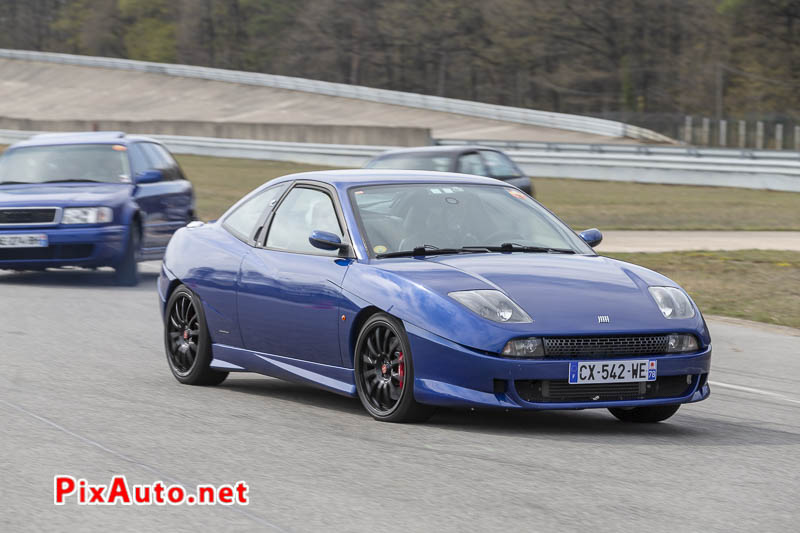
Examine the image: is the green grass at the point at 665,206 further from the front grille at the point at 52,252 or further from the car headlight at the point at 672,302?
the car headlight at the point at 672,302

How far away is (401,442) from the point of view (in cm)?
671

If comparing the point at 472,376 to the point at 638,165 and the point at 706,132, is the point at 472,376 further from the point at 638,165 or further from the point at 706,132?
the point at 706,132

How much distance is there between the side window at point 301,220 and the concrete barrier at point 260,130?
3845 cm

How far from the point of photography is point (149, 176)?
15.7 metres

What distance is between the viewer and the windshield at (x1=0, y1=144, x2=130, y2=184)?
16.1 metres

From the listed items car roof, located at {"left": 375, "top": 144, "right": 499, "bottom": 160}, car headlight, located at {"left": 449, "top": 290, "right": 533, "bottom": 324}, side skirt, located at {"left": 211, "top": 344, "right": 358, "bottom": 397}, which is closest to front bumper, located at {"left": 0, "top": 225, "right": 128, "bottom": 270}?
car roof, located at {"left": 375, "top": 144, "right": 499, "bottom": 160}

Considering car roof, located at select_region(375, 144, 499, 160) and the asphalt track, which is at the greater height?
car roof, located at select_region(375, 144, 499, 160)

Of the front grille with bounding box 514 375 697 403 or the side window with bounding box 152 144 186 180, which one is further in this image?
the side window with bounding box 152 144 186 180

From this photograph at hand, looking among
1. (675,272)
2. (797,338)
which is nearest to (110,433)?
(797,338)

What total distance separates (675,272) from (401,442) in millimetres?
10714

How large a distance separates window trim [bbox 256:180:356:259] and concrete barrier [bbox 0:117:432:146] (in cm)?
3835

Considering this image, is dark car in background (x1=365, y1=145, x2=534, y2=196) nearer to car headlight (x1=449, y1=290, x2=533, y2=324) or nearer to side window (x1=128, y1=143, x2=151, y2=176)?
side window (x1=128, y1=143, x2=151, y2=176)

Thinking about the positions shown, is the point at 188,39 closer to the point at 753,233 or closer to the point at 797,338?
the point at 753,233

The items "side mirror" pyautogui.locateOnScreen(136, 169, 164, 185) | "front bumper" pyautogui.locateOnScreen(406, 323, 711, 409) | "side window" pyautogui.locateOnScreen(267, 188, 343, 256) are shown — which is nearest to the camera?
"front bumper" pyautogui.locateOnScreen(406, 323, 711, 409)
